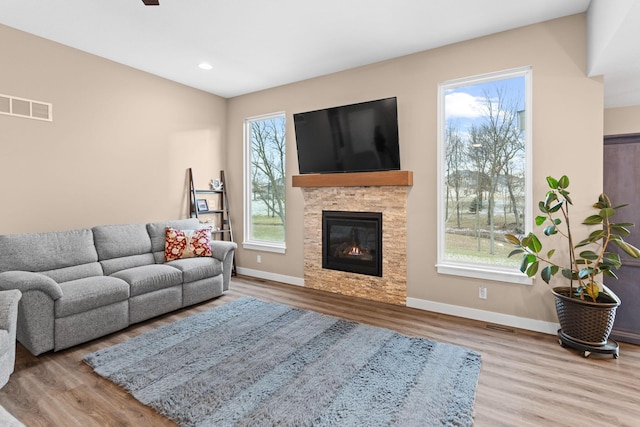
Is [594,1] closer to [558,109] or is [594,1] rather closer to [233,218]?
[558,109]

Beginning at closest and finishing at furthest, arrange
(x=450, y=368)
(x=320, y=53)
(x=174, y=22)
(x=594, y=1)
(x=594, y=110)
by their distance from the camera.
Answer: (x=450, y=368) < (x=594, y=1) < (x=594, y=110) < (x=174, y=22) < (x=320, y=53)

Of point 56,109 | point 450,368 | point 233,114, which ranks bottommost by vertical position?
point 450,368

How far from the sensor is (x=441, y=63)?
347 centimetres

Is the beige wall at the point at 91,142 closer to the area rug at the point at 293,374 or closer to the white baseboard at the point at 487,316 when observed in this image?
Answer: the area rug at the point at 293,374

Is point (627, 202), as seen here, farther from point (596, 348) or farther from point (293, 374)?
point (293, 374)

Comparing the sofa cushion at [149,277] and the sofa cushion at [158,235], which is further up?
the sofa cushion at [158,235]

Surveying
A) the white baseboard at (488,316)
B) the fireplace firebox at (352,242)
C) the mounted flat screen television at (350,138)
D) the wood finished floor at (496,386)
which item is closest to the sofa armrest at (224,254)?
the wood finished floor at (496,386)

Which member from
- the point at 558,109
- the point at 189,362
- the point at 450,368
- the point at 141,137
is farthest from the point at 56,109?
the point at 558,109

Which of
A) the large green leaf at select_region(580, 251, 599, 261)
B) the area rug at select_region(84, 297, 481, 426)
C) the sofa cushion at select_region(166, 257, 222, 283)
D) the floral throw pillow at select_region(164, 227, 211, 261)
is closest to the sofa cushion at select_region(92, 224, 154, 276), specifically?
the floral throw pillow at select_region(164, 227, 211, 261)

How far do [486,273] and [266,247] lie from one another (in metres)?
3.03

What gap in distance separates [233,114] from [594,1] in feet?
14.9

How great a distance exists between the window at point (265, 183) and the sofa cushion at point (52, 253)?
7.27ft

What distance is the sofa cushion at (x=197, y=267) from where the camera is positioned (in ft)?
11.9

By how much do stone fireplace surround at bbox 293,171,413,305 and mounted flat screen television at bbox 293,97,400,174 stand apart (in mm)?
148
